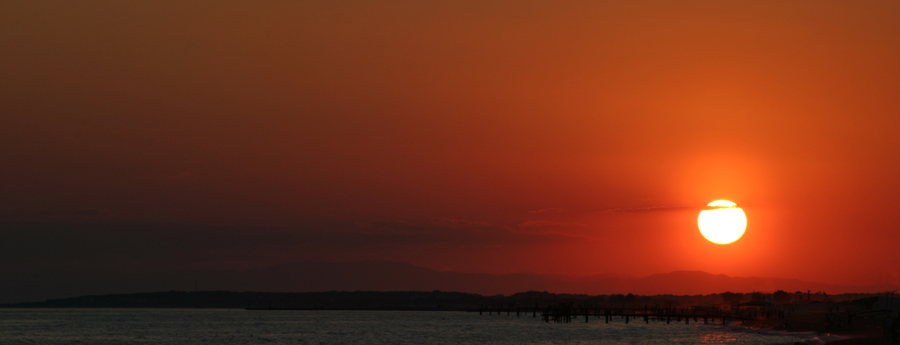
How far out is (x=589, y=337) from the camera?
100m

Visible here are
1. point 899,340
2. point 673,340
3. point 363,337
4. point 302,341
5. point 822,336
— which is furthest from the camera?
point 363,337

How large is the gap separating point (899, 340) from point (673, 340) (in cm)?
4192

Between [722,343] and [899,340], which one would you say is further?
[722,343]

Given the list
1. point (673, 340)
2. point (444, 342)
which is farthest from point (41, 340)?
point (673, 340)

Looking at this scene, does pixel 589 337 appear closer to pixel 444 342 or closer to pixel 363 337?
pixel 444 342

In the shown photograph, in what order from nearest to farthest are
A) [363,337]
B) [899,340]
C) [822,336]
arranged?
[899,340]
[822,336]
[363,337]

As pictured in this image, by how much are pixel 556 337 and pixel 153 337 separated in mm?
58581

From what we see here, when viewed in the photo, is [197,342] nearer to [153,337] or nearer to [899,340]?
[153,337]

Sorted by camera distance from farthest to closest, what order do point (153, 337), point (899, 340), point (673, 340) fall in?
point (153, 337) → point (673, 340) → point (899, 340)

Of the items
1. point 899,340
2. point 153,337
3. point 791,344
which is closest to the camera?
point 899,340

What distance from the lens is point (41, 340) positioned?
4254 inches

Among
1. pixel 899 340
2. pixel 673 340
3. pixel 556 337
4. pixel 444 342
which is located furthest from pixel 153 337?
pixel 899 340

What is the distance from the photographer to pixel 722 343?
267ft

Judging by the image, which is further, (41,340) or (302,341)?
(41,340)
